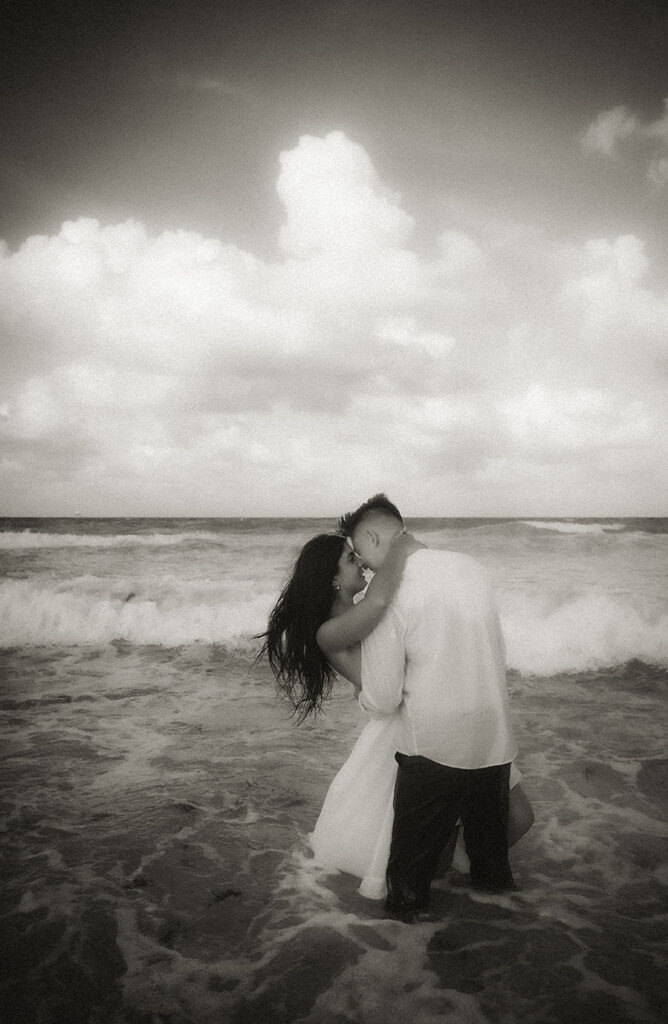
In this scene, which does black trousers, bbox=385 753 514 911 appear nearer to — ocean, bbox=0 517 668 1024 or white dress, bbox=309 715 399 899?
white dress, bbox=309 715 399 899

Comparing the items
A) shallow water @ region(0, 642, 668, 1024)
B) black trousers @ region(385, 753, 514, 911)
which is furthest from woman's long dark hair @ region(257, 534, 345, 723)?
shallow water @ region(0, 642, 668, 1024)

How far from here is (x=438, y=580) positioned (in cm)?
284

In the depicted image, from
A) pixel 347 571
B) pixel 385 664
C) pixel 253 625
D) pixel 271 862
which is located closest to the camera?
pixel 385 664

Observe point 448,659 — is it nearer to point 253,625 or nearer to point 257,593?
point 253,625

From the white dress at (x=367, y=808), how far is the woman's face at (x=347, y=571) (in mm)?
785

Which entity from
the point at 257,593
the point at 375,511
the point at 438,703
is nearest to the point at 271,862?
the point at 438,703

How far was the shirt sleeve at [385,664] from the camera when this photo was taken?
286 cm

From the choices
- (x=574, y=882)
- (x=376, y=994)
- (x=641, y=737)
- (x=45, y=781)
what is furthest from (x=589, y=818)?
(x=45, y=781)

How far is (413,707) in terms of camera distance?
9.45ft

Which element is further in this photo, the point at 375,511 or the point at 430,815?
the point at 375,511

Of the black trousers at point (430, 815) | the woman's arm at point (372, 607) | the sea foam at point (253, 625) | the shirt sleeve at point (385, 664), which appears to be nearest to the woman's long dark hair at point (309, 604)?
the woman's arm at point (372, 607)

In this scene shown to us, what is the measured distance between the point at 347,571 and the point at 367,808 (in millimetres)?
1392

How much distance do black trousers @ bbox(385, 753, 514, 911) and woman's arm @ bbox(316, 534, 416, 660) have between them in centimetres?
72

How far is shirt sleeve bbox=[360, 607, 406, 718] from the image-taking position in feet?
9.37
